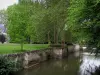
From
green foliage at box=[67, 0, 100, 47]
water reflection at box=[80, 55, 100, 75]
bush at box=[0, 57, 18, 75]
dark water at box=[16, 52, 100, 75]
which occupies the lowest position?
dark water at box=[16, 52, 100, 75]

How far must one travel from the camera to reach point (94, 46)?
1122 centimetres

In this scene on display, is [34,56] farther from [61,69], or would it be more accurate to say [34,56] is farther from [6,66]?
[6,66]

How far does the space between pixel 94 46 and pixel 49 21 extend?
13.4 m

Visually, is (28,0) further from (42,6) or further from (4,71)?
(4,71)

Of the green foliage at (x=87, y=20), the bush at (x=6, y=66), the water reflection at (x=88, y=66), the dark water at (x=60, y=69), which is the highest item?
the green foliage at (x=87, y=20)

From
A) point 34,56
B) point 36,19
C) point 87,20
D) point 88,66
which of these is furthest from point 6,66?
point 36,19

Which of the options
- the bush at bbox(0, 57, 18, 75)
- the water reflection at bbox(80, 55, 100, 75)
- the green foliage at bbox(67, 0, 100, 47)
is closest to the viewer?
the green foliage at bbox(67, 0, 100, 47)

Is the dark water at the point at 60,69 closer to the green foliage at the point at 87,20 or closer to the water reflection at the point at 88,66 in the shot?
the water reflection at the point at 88,66

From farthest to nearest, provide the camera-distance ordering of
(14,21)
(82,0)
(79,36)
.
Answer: (14,21) < (79,36) < (82,0)

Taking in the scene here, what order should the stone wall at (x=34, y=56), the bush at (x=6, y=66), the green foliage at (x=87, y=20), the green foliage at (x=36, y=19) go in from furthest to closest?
the green foliage at (x=36, y=19) → the stone wall at (x=34, y=56) → the bush at (x=6, y=66) → the green foliage at (x=87, y=20)

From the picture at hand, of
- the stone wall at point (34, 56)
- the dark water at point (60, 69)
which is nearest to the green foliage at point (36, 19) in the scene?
the stone wall at point (34, 56)

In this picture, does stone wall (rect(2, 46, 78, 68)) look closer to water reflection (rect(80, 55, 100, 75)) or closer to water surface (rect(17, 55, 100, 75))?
water surface (rect(17, 55, 100, 75))

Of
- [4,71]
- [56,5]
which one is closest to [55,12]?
[56,5]

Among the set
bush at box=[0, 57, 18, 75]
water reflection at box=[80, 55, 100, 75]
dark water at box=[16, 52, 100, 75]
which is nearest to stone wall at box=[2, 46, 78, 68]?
dark water at box=[16, 52, 100, 75]
